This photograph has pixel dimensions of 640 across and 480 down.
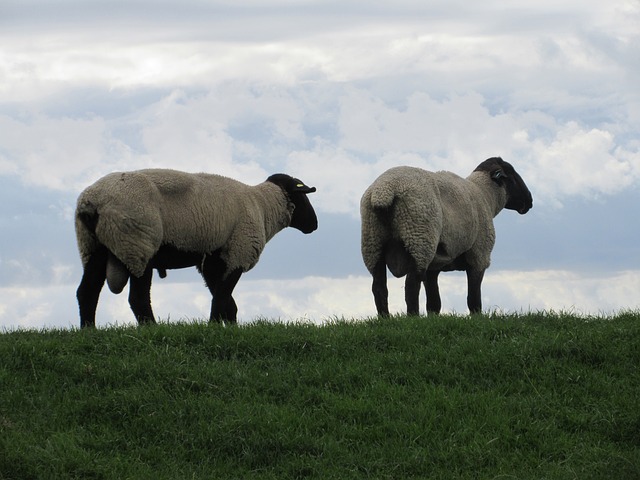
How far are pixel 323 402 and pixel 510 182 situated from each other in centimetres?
917

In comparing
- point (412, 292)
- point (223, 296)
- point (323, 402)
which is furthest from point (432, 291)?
point (323, 402)

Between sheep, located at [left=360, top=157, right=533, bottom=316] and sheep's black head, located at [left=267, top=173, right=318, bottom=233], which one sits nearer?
sheep, located at [left=360, top=157, right=533, bottom=316]

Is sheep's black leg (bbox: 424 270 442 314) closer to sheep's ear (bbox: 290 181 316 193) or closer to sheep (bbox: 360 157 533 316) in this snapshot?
sheep (bbox: 360 157 533 316)

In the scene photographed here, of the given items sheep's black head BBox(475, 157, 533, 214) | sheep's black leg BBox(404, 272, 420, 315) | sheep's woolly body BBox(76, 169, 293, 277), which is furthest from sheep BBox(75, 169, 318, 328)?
sheep's black head BBox(475, 157, 533, 214)

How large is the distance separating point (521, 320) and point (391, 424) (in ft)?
12.4

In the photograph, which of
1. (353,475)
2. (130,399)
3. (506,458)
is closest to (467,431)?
(506,458)

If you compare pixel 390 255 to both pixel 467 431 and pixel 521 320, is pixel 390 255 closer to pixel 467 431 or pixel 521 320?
pixel 521 320

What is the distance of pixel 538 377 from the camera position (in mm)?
11562

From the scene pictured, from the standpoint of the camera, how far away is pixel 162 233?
533 inches

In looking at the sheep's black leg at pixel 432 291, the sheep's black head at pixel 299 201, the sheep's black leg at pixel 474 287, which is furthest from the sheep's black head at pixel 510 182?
the sheep's black head at pixel 299 201

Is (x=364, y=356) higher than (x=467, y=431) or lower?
higher

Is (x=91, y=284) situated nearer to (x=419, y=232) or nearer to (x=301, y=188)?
(x=301, y=188)

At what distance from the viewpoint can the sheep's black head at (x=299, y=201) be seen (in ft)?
54.5

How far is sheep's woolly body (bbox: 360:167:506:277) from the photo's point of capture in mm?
15227
